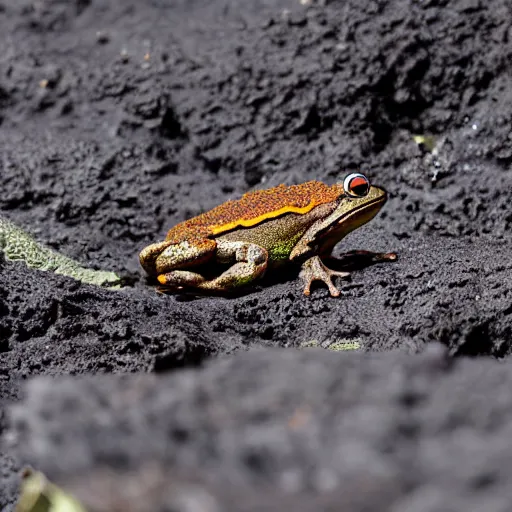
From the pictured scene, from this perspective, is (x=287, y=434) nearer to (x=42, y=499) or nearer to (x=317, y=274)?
A: (x=42, y=499)

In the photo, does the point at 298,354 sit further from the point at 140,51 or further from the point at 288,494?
the point at 140,51

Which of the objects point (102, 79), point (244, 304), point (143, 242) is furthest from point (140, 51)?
point (244, 304)

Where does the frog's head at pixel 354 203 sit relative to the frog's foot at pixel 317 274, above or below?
above

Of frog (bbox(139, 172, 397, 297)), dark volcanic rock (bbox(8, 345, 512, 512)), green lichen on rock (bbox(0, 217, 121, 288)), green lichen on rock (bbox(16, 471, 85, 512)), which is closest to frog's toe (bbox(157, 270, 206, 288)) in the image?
frog (bbox(139, 172, 397, 297))

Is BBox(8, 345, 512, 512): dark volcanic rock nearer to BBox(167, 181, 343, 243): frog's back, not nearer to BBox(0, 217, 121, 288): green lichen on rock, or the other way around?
BBox(167, 181, 343, 243): frog's back

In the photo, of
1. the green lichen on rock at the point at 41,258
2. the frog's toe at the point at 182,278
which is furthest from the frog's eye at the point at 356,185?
the green lichen on rock at the point at 41,258

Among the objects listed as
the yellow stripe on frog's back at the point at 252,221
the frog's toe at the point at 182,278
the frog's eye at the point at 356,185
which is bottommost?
the frog's toe at the point at 182,278

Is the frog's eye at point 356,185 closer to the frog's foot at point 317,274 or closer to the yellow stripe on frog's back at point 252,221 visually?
the yellow stripe on frog's back at point 252,221

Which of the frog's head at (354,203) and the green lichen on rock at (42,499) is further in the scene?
the frog's head at (354,203)

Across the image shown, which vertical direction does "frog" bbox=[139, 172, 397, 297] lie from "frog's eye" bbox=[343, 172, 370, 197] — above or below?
below
